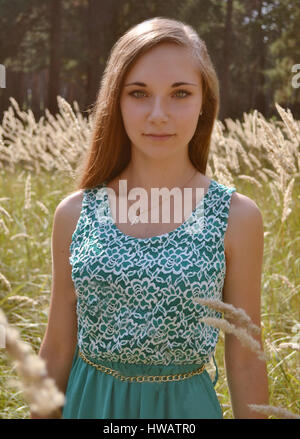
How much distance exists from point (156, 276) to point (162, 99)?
0.44 m

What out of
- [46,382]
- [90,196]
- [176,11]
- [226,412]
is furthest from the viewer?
[176,11]

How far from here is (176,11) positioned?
14406 millimetres

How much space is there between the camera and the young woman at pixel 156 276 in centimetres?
141

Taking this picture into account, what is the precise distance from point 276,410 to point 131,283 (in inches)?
30.8

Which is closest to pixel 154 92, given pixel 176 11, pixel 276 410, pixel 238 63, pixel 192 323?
pixel 192 323

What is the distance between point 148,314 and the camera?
1412mm

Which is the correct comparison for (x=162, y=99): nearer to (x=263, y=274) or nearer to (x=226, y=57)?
(x=263, y=274)

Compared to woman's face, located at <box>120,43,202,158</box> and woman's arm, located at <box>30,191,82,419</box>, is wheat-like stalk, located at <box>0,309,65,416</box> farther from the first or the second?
woman's arm, located at <box>30,191,82,419</box>

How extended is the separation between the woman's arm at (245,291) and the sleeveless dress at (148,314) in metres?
0.03

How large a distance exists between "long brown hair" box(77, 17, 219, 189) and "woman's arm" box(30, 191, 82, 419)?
7.4 inches

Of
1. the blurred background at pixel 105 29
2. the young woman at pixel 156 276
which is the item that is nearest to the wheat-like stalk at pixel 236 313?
the young woman at pixel 156 276

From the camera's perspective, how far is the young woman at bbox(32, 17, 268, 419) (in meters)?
1.41

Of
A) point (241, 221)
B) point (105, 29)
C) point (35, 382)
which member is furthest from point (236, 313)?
point (105, 29)

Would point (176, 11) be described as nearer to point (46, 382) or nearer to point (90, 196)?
point (90, 196)
